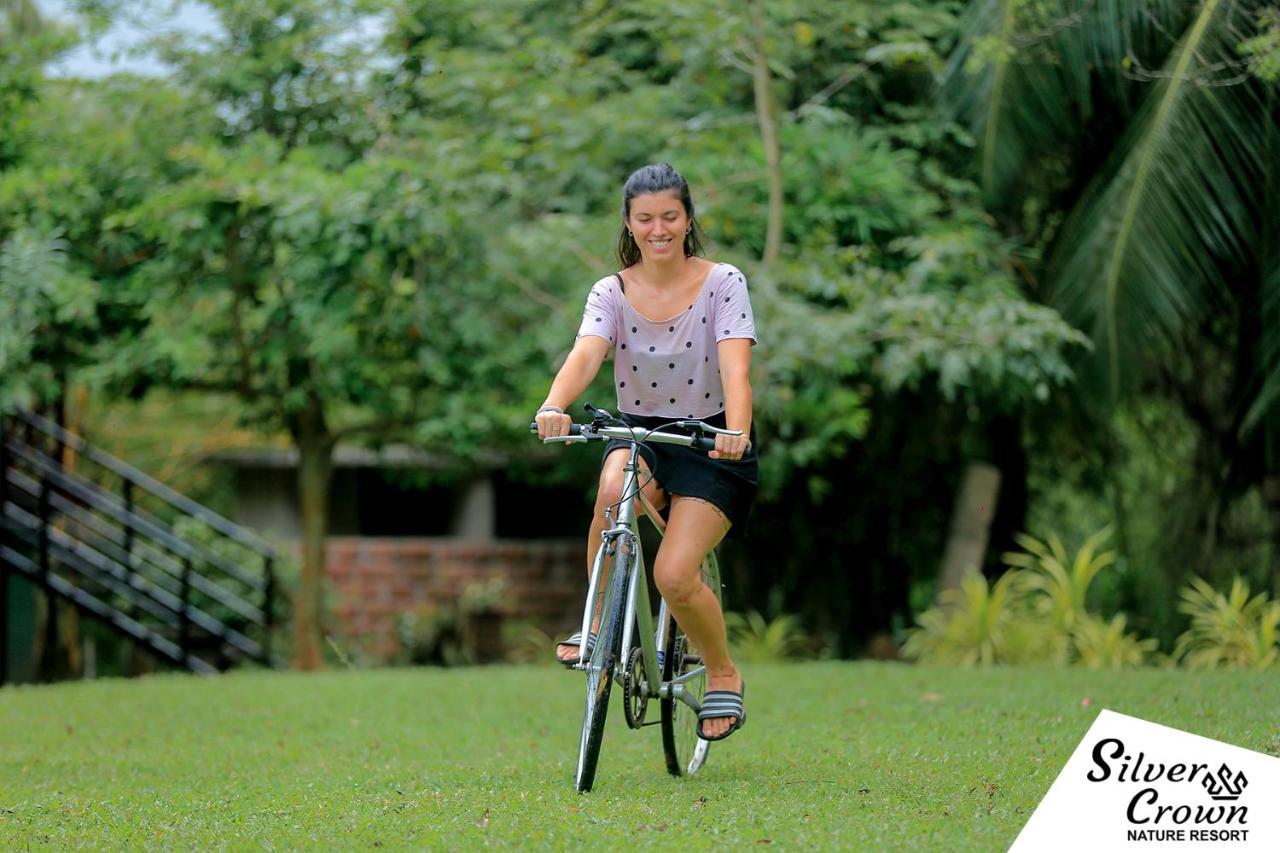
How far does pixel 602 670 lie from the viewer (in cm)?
438

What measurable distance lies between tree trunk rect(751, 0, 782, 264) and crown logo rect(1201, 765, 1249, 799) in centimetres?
609

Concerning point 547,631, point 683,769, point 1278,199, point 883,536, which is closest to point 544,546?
point 547,631

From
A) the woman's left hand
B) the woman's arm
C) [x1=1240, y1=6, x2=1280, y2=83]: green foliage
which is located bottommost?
the woman's left hand

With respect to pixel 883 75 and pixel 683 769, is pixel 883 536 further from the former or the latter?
pixel 683 769

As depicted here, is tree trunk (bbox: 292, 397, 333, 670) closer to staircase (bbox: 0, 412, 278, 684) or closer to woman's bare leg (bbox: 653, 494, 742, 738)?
staircase (bbox: 0, 412, 278, 684)

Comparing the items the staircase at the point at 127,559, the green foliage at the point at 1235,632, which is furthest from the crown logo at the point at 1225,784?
the staircase at the point at 127,559

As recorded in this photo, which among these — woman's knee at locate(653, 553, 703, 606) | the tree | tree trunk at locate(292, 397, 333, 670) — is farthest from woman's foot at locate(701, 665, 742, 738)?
tree trunk at locate(292, 397, 333, 670)

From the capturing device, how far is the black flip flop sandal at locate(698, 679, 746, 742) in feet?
15.5

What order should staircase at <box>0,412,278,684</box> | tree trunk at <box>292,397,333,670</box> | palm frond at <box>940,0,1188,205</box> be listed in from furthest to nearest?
tree trunk at <box>292,397,333,670</box>, staircase at <box>0,412,278,684</box>, palm frond at <box>940,0,1188,205</box>

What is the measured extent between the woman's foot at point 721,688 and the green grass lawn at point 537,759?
181 mm

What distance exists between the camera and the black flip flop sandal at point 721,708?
185 inches

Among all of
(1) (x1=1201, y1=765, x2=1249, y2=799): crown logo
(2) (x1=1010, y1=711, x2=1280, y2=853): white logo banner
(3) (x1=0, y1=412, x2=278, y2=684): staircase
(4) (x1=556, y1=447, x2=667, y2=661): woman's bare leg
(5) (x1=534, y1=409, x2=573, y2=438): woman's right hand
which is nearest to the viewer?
(2) (x1=1010, y1=711, x2=1280, y2=853): white logo banner

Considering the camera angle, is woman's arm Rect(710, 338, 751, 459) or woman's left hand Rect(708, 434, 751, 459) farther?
woman's arm Rect(710, 338, 751, 459)

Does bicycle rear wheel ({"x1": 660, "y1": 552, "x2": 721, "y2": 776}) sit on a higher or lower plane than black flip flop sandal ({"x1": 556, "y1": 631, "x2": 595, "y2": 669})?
lower
